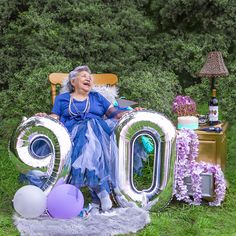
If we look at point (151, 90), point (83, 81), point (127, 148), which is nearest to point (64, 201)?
point (127, 148)

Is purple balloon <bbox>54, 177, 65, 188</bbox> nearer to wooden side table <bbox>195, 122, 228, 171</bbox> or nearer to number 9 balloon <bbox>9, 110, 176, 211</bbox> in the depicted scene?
number 9 balloon <bbox>9, 110, 176, 211</bbox>

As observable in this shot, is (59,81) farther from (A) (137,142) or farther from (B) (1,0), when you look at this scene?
(B) (1,0)

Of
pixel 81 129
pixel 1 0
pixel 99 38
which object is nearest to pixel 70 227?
pixel 81 129

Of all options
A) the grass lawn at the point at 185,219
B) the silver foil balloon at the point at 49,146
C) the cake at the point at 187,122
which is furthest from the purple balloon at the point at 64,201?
the cake at the point at 187,122

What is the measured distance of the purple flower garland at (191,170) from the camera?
13.1 feet

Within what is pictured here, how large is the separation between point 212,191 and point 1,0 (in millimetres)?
4680

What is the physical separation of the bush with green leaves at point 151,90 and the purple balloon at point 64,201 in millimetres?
2354

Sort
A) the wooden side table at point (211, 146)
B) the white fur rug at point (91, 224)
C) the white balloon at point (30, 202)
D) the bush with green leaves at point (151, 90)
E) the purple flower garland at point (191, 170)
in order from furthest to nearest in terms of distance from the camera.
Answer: the bush with green leaves at point (151, 90) < the wooden side table at point (211, 146) < the purple flower garland at point (191, 170) < the white balloon at point (30, 202) < the white fur rug at point (91, 224)

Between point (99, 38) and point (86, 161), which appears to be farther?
point (99, 38)

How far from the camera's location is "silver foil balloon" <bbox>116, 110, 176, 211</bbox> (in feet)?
12.6

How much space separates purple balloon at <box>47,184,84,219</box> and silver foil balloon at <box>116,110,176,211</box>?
0.38 meters

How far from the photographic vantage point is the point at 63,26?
23.5ft

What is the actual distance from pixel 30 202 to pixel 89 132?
0.75 m

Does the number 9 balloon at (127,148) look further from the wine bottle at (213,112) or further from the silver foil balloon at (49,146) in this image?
the wine bottle at (213,112)
